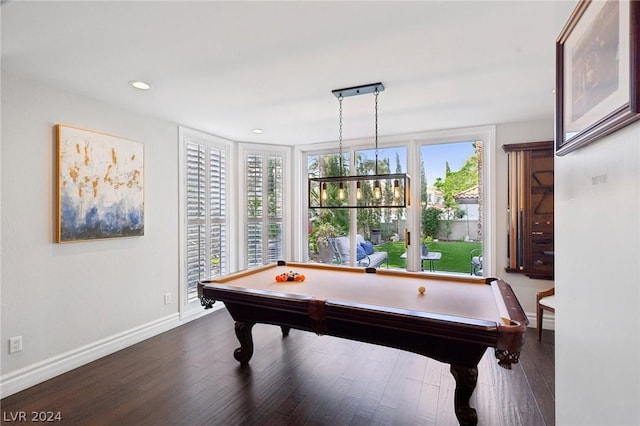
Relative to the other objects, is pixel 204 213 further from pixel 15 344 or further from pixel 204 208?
pixel 15 344

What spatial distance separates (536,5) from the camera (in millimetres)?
1653

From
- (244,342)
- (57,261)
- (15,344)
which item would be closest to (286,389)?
(244,342)

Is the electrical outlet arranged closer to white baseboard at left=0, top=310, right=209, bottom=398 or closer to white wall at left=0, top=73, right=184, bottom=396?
white wall at left=0, top=73, right=184, bottom=396

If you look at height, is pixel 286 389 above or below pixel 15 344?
below

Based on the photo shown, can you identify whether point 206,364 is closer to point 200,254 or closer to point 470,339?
point 200,254

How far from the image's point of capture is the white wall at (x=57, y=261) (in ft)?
8.07

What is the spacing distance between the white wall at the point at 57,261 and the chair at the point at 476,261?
4.03 metres

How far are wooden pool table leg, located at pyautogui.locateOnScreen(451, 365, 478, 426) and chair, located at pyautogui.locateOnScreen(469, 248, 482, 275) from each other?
2.52 metres

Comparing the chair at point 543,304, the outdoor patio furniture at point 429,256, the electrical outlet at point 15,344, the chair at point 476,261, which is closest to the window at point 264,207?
the outdoor patio furniture at point 429,256

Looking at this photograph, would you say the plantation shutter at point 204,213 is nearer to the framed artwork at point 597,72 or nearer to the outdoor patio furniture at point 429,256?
the outdoor patio furniture at point 429,256

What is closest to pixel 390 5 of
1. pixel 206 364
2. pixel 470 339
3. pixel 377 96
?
pixel 377 96

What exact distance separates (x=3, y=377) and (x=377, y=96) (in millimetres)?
3856

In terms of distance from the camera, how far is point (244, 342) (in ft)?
→ 9.36

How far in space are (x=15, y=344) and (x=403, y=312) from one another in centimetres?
303
